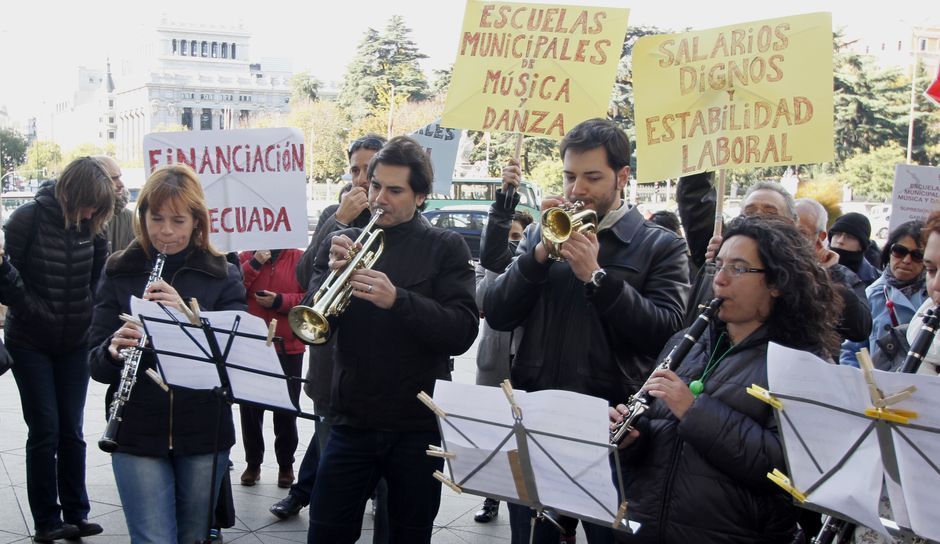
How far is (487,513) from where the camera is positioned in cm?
577

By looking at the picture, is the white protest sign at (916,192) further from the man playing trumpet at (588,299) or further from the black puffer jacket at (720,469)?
the black puffer jacket at (720,469)

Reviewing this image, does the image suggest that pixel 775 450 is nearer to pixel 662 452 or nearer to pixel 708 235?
pixel 662 452

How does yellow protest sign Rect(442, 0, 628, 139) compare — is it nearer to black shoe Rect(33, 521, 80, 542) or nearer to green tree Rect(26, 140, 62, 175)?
black shoe Rect(33, 521, 80, 542)

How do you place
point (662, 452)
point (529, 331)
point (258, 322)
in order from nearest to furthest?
point (662, 452) < point (258, 322) < point (529, 331)

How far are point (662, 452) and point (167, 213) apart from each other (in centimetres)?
211

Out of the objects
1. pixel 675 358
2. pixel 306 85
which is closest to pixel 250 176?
pixel 675 358

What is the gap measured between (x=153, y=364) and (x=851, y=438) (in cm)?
256

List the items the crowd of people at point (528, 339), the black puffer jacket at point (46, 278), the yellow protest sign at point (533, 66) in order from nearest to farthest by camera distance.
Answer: the crowd of people at point (528, 339) → the yellow protest sign at point (533, 66) → the black puffer jacket at point (46, 278)

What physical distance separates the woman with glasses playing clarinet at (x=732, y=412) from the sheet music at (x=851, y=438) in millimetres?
318

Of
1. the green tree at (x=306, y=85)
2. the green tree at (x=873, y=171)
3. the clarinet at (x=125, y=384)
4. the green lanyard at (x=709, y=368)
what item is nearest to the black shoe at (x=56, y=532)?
the clarinet at (x=125, y=384)

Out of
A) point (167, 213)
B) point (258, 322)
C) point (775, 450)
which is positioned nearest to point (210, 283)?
point (167, 213)

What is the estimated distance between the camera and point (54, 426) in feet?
16.5

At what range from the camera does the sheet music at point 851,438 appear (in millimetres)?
2223

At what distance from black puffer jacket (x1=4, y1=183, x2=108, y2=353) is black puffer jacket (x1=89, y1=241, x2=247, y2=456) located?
1301mm
